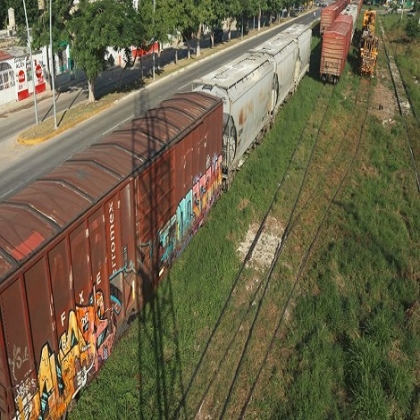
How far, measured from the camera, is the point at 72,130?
32375mm

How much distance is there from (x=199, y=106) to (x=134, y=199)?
6.27 m

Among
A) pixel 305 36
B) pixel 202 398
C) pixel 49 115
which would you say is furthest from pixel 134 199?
pixel 305 36

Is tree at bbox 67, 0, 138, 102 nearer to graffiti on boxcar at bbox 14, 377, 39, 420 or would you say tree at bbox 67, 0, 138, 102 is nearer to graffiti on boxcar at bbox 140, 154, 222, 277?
graffiti on boxcar at bbox 140, 154, 222, 277

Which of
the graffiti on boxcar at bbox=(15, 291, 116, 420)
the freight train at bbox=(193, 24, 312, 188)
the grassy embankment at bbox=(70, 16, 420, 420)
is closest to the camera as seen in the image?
the graffiti on boxcar at bbox=(15, 291, 116, 420)

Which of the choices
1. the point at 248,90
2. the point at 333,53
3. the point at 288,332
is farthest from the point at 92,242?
the point at 333,53

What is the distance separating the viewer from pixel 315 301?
1509 cm

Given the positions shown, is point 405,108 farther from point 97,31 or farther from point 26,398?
point 26,398

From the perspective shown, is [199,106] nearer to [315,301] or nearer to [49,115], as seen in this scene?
[315,301]

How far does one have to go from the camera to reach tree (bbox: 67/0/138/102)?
110ft

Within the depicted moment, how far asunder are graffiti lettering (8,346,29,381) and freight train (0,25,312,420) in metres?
0.02

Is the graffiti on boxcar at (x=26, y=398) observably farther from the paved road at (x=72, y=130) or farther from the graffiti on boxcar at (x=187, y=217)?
the paved road at (x=72, y=130)

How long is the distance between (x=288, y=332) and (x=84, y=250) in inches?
287

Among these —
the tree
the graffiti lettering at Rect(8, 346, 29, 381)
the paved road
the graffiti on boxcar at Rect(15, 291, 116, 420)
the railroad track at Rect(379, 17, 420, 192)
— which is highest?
the tree

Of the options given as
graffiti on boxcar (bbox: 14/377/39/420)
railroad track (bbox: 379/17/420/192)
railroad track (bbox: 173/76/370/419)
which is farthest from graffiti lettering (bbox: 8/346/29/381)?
railroad track (bbox: 379/17/420/192)
